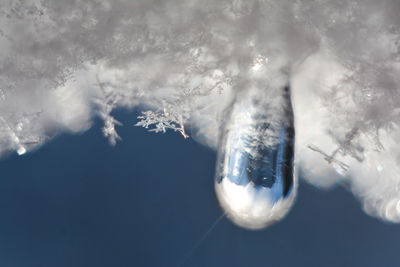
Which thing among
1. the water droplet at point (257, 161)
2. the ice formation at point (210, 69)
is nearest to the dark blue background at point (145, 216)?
the water droplet at point (257, 161)

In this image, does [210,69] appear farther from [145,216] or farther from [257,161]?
[145,216]

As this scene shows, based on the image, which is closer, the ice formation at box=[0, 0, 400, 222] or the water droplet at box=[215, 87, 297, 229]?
the water droplet at box=[215, 87, 297, 229]

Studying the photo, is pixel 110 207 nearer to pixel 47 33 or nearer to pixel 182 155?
pixel 182 155

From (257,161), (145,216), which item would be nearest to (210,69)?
(257,161)

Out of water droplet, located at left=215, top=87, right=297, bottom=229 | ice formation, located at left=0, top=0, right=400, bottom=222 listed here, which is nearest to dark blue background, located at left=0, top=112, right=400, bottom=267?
water droplet, located at left=215, top=87, right=297, bottom=229

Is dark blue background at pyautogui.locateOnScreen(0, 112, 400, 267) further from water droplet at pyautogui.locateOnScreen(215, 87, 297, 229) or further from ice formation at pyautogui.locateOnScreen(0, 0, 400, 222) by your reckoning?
ice formation at pyautogui.locateOnScreen(0, 0, 400, 222)

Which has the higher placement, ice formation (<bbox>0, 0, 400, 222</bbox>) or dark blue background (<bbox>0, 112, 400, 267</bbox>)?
ice formation (<bbox>0, 0, 400, 222</bbox>)
